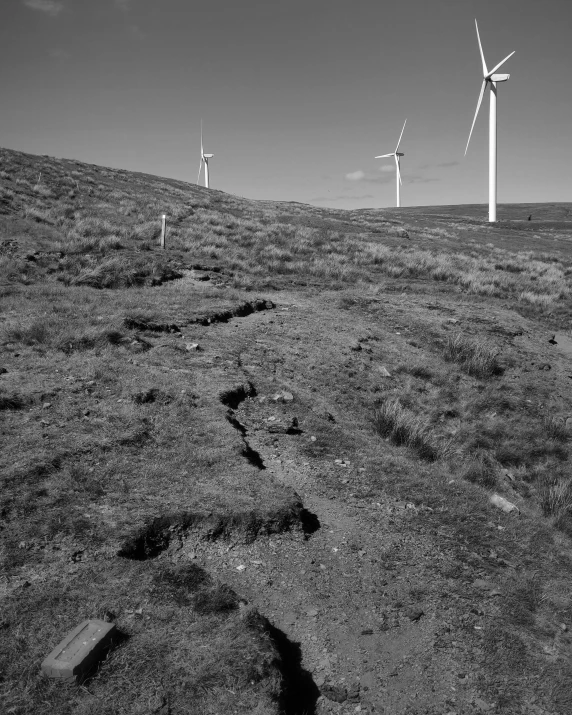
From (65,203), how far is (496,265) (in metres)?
20.2

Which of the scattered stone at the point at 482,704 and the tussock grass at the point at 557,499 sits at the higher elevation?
the scattered stone at the point at 482,704

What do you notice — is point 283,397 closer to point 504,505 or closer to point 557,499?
point 504,505

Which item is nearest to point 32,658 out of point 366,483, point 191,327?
point 366,483

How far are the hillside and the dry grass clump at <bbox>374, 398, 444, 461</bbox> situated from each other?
0.04 m

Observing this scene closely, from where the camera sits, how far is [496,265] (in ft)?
88.2

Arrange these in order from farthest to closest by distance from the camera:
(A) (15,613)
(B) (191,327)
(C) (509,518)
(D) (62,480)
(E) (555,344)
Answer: (E) (555,344) < (B) (191,327) < (C) (509,518) < (D) (62,480) < (A) (15,613)

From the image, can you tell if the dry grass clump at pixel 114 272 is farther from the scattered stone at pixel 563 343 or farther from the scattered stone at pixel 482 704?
the scattered stone at pixel 482 704

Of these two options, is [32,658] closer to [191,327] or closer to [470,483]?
[470,483]

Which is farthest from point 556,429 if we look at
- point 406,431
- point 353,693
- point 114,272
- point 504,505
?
point 114,272

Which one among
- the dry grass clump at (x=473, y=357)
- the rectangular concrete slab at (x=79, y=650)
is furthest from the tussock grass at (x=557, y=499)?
the rectangular concrete slab at (x=79, y=650)

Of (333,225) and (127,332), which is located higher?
(333,225)

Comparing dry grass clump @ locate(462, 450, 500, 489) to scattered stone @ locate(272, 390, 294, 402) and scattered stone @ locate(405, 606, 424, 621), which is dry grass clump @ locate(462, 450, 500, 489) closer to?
scattered stone @ locate(272, 390, 294, 402)

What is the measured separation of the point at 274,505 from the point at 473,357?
7833mm

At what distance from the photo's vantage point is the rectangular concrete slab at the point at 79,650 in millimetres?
3188
